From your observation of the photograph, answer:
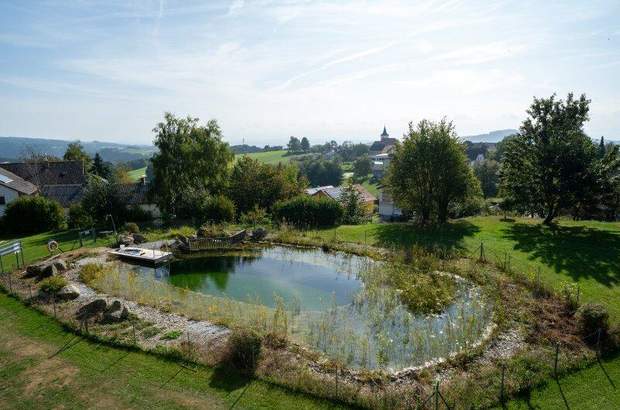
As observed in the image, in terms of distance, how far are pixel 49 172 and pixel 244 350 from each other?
4731 cm

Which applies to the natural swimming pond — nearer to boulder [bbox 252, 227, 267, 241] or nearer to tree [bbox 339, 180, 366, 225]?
boulder [bbox 252, 227, 267, 241]

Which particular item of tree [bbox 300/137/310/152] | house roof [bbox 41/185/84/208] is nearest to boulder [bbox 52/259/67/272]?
house roof [bbox 41/185/84/208]

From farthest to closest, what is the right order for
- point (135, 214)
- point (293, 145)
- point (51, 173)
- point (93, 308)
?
point (293, 145) < point (51, 173) < point (135, 214) < point (93, 308)

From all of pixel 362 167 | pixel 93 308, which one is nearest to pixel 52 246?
pixel 93 308

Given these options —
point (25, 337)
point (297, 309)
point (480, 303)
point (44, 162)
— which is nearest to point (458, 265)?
point (480, 303)

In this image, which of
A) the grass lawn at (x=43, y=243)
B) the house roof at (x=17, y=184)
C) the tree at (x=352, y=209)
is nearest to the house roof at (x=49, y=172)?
the house roof at (x=17, y=184)

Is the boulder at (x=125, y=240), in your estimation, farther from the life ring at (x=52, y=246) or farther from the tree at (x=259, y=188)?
the tree at (x=259, y=188)

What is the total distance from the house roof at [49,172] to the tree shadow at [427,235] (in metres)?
37.9

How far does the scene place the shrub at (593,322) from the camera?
1216 cm

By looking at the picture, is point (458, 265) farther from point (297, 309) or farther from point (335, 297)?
point (297, 309)

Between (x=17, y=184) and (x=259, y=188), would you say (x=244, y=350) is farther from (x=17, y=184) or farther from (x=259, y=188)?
(x=17, y=184)

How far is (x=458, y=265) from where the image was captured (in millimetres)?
19531

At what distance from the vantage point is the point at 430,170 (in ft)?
89.5

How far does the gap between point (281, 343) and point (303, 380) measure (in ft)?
6.92
